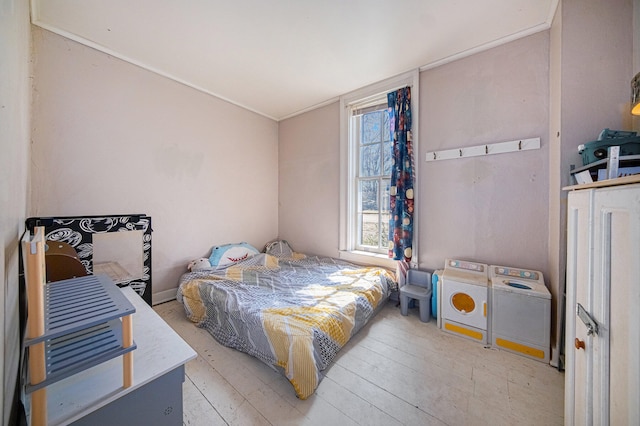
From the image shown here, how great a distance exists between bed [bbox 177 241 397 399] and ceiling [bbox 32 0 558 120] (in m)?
2.40

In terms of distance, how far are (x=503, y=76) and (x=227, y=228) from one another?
372 cm

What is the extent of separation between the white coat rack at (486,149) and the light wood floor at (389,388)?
1.79 m

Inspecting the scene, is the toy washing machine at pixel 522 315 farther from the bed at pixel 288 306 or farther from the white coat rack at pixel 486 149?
the white coat rack at pixel 486 149

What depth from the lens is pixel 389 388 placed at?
4.98 feet

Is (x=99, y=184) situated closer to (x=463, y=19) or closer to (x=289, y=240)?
(x=289, y=240)

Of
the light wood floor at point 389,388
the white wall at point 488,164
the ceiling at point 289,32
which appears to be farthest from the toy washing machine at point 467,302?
the ceiling at point 289,32

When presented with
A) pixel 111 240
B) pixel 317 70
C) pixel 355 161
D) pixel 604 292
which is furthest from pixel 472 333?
pixel 111 240

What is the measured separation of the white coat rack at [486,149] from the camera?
2.05m

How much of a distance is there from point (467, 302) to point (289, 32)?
296 cm

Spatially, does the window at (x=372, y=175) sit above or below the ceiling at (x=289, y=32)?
below

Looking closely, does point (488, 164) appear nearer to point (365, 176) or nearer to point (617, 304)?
point (365, 176)

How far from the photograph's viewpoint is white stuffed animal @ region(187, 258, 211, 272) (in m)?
2.81

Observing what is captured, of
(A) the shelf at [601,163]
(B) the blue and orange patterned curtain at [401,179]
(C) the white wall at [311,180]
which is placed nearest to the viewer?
(A) the shelf at [601,163]

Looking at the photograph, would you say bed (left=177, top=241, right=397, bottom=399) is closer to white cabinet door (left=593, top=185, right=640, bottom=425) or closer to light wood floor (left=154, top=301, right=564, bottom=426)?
light wood floor (left=154, top=301, right=564, bottom=426)
